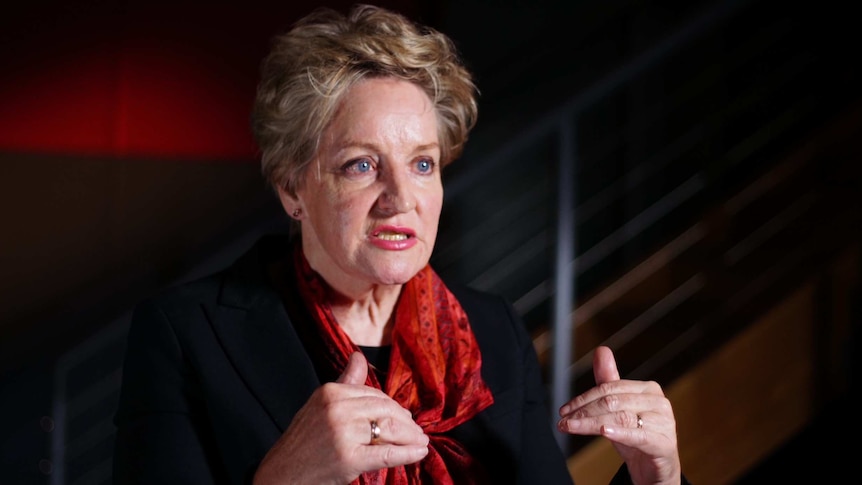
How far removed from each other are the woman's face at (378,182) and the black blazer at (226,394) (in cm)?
19

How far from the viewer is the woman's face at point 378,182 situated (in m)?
1.50

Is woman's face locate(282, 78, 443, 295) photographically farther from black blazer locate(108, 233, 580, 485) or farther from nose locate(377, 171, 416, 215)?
black blazer locate(108, 233, 580, 485)

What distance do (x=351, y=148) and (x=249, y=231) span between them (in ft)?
2.33

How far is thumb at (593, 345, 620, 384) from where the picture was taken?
4.82ft

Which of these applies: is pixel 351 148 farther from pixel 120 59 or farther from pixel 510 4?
pixel 510 4

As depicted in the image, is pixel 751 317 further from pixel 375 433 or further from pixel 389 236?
pixel 375 433

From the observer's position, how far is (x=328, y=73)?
1505 millimetres

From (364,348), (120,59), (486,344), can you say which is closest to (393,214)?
(364,348)

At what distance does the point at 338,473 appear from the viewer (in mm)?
1278

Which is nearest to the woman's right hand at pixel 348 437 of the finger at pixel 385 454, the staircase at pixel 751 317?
the finger at pixel 385 454

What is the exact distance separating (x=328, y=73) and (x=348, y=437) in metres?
0.55

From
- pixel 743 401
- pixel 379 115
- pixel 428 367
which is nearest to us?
pixel 379 115

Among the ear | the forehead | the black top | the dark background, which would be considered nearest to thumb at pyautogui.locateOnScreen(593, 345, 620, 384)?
the black top

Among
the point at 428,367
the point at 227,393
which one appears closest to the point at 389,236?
the point at 428,367
